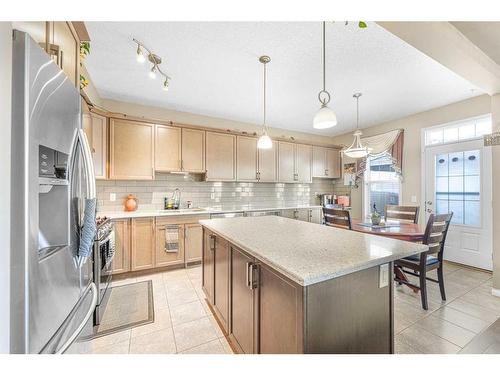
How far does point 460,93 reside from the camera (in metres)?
3.17

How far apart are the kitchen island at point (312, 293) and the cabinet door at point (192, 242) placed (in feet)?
6.24

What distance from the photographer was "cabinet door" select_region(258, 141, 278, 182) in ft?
14.5

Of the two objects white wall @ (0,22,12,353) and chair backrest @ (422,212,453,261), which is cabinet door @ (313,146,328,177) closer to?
chair backrest @ (422,212,453,261)

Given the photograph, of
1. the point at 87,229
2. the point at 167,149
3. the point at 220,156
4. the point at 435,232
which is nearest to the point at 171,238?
the point at 167,149

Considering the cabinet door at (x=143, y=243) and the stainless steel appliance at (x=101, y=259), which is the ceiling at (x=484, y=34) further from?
the cabinet door at (x=143, y=243)

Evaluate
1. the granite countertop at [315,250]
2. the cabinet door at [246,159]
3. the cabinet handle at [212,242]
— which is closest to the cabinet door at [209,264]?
the cabinet handle at [212,242]

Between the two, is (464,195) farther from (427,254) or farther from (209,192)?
(209,192)

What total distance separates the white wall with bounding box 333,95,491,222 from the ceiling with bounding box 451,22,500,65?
1.54 meters

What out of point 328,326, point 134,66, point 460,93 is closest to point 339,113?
point 460,93

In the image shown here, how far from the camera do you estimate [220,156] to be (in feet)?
13.1

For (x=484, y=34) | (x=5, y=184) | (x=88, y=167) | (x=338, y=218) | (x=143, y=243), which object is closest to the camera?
(x=5, y=184)

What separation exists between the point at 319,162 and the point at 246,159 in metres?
1.90

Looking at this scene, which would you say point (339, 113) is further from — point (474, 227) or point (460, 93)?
point (474, 227)

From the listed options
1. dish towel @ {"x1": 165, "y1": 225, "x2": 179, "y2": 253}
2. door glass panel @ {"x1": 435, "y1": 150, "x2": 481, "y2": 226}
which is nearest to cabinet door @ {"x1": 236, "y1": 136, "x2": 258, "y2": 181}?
dish towel @ {"x1": 165, "y1": 225, "x2": 179, "y2": 253}
